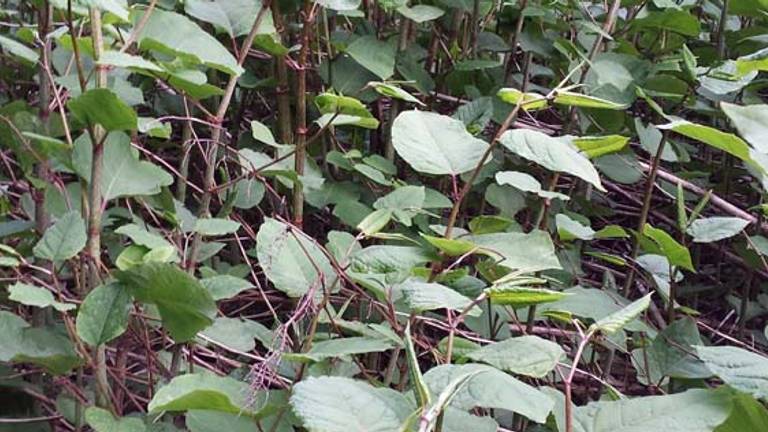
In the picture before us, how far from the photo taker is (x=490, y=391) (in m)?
0.51

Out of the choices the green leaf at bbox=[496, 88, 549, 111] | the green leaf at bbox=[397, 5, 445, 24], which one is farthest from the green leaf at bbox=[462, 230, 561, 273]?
the green leaf at bbox=[397, 5, 445, 24]

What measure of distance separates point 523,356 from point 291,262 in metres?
0.24

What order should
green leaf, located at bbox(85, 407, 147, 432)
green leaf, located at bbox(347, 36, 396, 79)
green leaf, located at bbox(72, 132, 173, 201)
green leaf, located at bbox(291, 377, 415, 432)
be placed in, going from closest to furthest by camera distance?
green leaf, located at bbox(291, 377, 415, 432) → green leaf, located at bbox(85, 407, 147, 432) → green leaf, located at bbox(72, 132, 173, 201) → green leaf, located at bbox(347, 36, 396, 79)

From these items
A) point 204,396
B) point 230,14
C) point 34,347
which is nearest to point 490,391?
point 204,396

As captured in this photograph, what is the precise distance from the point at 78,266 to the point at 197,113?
435mm

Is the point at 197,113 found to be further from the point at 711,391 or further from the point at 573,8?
the point at 711,391

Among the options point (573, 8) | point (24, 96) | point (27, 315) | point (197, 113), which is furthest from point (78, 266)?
point (573, 8)

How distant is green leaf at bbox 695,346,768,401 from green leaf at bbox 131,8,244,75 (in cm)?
42

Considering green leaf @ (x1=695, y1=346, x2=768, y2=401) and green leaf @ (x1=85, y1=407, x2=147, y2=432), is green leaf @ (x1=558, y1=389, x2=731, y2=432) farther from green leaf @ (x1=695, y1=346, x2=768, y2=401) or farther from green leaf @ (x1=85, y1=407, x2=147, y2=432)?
green leaf @ (x1=85, y1=407, x2=147, y2=432)

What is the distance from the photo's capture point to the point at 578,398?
1.09 m

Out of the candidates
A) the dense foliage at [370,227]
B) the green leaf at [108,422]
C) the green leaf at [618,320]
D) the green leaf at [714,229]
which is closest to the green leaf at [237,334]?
the dense foliage at [370,227]

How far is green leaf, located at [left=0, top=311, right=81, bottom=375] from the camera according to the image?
687mm

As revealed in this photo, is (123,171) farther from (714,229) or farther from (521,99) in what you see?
(714,229)

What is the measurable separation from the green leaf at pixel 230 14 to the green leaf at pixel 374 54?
180mm
